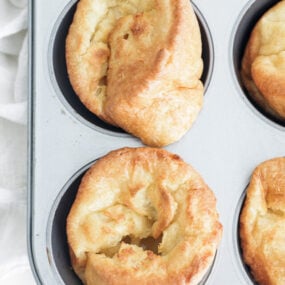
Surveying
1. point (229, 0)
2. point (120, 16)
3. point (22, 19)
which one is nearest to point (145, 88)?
point (120, 16)

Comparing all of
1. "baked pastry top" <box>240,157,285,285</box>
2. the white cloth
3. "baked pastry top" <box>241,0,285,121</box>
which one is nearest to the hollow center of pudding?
"baked pastry top" <box>240,157,285,285</box>

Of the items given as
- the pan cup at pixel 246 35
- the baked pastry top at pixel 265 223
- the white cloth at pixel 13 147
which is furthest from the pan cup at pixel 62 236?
the pan cup at pixel 246 35

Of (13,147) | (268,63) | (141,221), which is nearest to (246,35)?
(268,63)

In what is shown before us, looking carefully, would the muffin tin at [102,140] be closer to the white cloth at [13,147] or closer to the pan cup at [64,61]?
the pan cup at [64,61]

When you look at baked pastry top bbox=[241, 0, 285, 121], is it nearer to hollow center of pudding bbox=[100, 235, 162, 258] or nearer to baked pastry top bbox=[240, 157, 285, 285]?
baked pastry top bbox=[240, 157, 285, 285]

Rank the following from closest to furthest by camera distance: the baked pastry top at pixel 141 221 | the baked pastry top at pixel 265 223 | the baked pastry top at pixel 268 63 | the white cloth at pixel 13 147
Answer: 1. the baked pastry top at pixel 141 221
2. the baked pastry top at pixel 265 223
3. the baked pastry top at pixel 268 63
4. the white cloth at pixel 13 147

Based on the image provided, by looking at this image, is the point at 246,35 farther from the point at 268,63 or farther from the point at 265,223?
the point at 265,223

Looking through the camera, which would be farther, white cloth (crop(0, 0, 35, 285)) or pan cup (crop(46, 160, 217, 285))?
white cloth (crop(0, 0, 35, 285))
